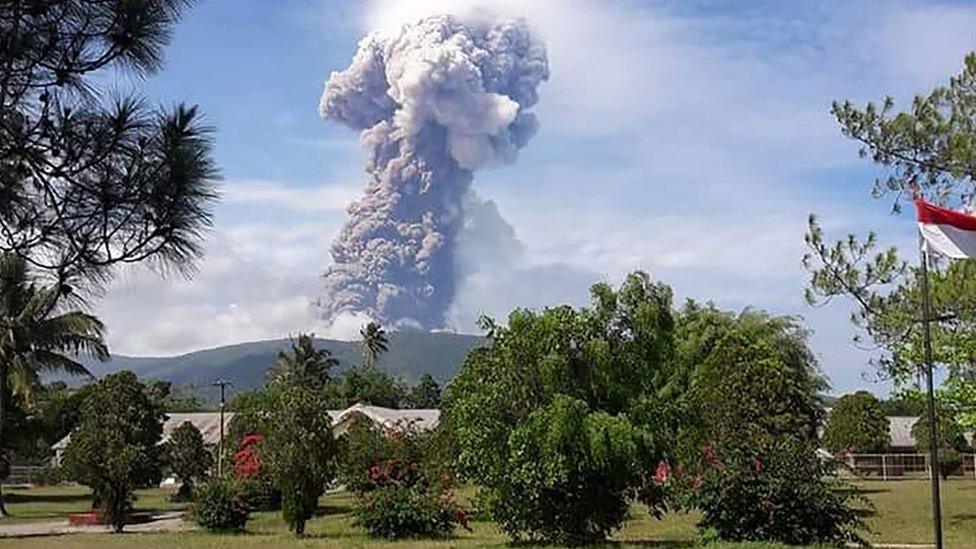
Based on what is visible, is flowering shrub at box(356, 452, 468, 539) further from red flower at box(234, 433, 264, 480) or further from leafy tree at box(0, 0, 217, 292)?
leafy tree at box(0, 0, 217, 292)

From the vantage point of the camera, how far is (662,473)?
21.4 m

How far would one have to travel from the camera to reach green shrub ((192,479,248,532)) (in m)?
27.4

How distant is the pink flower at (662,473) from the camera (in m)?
21.1

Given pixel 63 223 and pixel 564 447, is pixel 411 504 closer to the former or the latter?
pixel 564 447

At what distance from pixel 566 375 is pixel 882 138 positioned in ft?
23.0

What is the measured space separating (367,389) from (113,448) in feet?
171

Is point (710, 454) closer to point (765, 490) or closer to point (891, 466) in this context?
point (765, 490)

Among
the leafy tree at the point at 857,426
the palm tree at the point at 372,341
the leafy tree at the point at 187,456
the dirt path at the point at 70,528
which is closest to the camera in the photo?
the dirt path at the point at 70,528

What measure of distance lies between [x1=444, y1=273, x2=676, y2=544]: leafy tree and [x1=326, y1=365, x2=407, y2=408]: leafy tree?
2190 inches

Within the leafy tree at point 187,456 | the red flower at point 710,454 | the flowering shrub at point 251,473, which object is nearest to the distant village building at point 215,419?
the leafy tree at point 187,456

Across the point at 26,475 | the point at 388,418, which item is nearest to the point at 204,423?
the point at 26,475

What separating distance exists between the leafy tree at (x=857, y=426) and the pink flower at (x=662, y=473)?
3638 cm

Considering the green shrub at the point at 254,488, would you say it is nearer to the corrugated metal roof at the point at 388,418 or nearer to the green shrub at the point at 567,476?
the corrugated metal roof at the point at 388,418

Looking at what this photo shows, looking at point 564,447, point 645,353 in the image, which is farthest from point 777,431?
point 564,447
